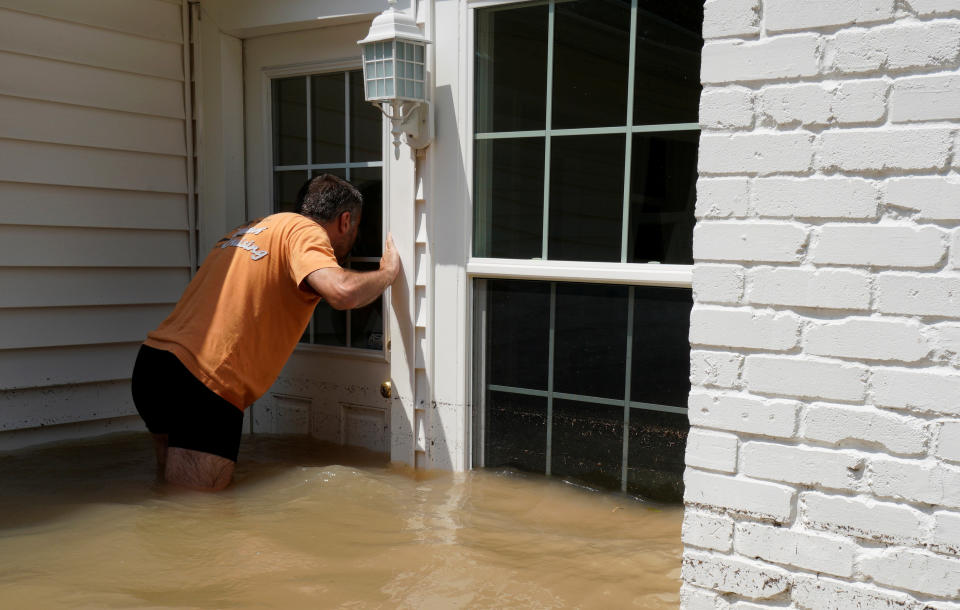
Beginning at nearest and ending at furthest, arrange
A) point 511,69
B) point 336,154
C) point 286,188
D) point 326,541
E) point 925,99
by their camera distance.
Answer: point 925,99, point 326,541, point 511,69, point 336,154, point 286,188

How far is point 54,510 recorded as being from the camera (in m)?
3.05

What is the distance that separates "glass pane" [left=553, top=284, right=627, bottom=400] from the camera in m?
3.06

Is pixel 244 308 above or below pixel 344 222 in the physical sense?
below

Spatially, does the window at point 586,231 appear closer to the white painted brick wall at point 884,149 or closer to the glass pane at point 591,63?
the glass pane at point 591,63

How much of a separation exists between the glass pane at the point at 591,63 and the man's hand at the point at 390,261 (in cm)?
90

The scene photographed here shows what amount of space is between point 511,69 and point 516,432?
1.46 meters

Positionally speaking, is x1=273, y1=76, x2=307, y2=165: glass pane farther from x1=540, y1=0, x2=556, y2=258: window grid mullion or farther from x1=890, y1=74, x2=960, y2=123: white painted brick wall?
x1=890, y1=74, x2=960, y2=123: white painted brick wall

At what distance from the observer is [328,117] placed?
4051mm

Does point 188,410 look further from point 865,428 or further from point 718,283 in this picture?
point 865,428

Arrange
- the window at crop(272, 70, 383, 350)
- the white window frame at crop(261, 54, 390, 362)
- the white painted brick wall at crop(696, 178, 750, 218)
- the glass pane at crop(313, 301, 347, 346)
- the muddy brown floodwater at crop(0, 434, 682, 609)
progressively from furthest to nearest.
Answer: the glass pane at crop(313, 301, 347, 346) < the window at crop(272, 70, 383, 350) < the white window frame at crop(261, 54, 390, 362) < the muddy brown floodwater at crop(0, 434, 682, 609) < the white painted brick wall at crop(696, 178, 750, 218)

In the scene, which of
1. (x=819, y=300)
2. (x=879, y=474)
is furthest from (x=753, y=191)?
(x=879, y=474)

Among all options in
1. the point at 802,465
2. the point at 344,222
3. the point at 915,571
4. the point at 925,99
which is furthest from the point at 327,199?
the point at 915,571

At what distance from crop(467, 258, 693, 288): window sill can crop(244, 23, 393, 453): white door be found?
0.71m

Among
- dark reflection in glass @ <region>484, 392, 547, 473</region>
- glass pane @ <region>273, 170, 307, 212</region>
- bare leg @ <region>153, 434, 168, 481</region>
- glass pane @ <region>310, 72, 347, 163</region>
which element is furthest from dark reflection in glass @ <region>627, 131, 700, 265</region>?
bare leg @ <region>153, 434, 168, 481</region>
